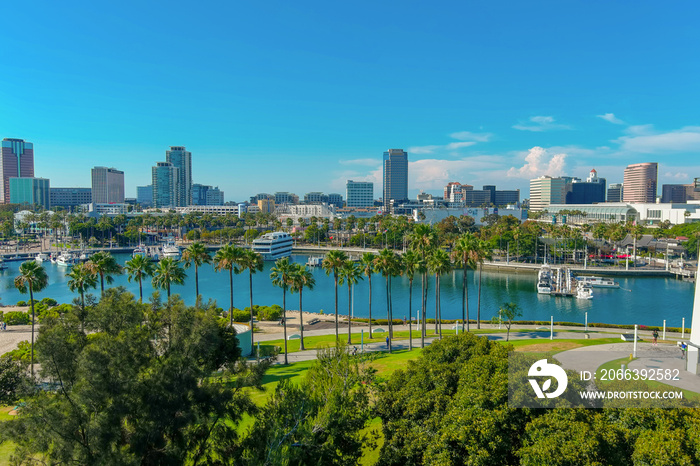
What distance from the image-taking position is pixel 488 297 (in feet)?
267

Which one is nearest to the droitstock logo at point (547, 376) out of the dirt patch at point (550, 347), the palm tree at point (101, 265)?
the dirt patch at point (550, 347)

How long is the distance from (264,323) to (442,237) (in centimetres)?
10136

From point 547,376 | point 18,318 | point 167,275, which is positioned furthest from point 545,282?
point 18,318

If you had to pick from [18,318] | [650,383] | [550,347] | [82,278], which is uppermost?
[82,278]

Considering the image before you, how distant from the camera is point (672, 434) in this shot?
13.9 meters

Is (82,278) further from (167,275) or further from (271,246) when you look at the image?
(271,246)

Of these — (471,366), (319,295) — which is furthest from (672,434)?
(319,295)

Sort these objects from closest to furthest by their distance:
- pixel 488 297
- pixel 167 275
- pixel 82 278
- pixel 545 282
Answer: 1. pixel 82 278
2. pixel 167 275
3. pixel 488 297
4. pixel 545 282

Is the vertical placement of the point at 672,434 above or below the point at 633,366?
above

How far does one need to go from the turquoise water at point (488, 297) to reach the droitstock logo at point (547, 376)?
169ft

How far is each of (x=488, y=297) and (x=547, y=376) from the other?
66.6 m

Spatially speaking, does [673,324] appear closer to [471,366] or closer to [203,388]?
[471,366]

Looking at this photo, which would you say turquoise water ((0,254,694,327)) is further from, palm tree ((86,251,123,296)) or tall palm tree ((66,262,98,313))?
tall palm tree ((66,262,98,313))

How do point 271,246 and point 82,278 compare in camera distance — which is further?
point 271,246
